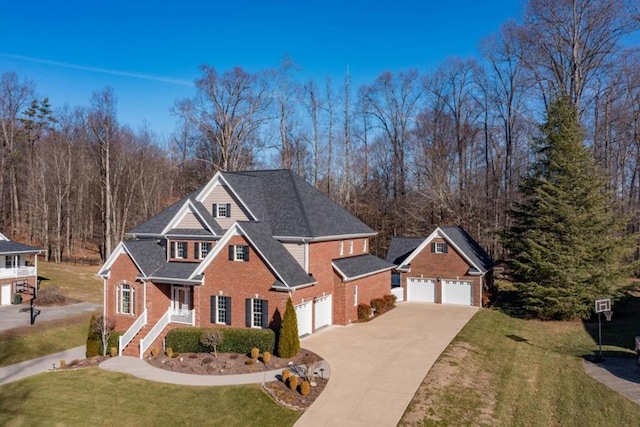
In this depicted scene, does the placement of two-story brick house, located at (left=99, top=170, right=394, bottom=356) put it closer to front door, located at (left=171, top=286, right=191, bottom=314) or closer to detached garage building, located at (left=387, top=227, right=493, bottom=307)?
front door, located at (left=171, top=286, right=191, bottom=314)

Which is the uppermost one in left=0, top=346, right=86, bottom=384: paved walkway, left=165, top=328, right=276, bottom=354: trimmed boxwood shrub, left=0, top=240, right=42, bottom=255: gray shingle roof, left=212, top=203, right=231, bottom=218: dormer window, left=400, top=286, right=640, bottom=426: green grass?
left=212, top=203, right=231, bottom=218: dormer window

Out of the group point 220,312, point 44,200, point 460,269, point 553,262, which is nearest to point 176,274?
point 220,312

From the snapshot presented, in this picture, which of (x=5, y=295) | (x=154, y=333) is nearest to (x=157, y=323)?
(x=154, y=333)

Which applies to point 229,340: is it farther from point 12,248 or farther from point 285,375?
point 12,248

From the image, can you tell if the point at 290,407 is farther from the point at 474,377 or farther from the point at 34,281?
the point at 34,281

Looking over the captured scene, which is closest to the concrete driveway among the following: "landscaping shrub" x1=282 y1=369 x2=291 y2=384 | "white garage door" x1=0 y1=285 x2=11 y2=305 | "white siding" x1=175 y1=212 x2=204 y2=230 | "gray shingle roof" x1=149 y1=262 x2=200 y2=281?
"landscaping shrub" x1=282 y1=369 x2=291 y2=384

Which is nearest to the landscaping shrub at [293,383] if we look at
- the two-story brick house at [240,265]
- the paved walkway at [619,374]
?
the two-story brick house at [240,265]

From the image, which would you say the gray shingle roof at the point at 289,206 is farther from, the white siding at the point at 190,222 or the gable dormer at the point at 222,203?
the white siding at the point at 190,222
